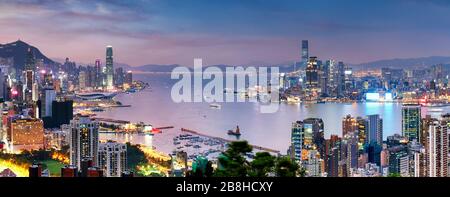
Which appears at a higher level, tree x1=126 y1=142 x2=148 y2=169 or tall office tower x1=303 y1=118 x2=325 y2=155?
tall office tower x1=303 y1=118 x2=325 y2=155

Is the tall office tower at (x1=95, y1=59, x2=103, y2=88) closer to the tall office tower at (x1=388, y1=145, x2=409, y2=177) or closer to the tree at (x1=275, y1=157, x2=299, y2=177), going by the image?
the tree at (x1=275, y1=157, x2=299, y2=177)

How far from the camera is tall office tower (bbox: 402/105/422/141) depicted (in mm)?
2531

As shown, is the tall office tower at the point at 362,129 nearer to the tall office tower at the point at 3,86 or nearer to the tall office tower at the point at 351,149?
the tall office tower at the point at 351,149

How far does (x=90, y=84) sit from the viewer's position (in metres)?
2.46

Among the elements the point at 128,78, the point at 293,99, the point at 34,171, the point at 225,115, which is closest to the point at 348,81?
the point at 293,99

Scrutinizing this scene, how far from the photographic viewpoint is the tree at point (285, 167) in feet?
6.20

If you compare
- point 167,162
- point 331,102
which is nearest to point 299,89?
point 331,102

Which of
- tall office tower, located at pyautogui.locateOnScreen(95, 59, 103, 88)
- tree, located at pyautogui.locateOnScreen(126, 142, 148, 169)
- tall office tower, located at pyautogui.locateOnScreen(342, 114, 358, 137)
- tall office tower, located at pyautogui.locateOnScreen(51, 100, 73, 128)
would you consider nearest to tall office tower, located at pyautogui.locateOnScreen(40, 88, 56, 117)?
tall office tower, located at pyautogui.locateOnScreen(51, 100, 73, 128)

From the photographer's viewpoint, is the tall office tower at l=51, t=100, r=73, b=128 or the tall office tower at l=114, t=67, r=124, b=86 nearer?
the tall office tower at l=114, t=67, r=124, b=86

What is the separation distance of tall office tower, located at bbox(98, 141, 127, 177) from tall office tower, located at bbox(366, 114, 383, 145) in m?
1.30

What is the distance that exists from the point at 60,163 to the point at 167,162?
514 mm

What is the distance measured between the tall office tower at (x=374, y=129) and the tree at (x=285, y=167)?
0.79 m

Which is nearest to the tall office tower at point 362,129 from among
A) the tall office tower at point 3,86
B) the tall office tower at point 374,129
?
the tall office tower at point 374,129
